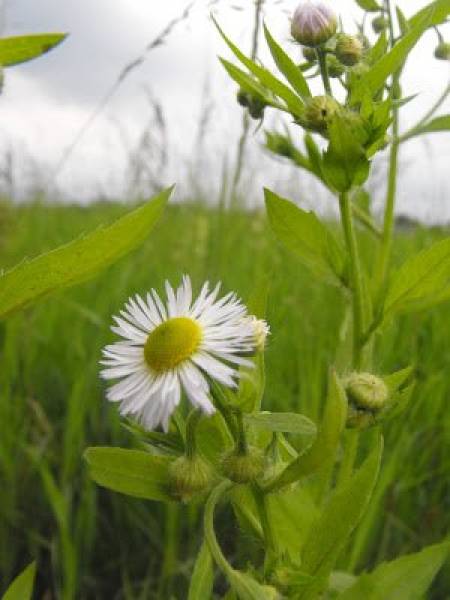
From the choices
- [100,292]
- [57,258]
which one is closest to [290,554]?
[57,258]

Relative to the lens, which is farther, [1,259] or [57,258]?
[1,259]

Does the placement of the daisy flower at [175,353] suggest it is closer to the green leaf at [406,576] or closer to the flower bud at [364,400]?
the flower bud at [364,400]

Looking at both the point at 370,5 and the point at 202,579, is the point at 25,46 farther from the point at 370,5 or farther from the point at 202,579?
the point at 370,5

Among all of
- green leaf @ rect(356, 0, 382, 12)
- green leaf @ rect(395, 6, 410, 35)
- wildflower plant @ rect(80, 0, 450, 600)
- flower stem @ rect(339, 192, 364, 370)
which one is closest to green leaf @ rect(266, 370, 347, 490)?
wildflower plant @ rect(80, 0, 450, 600)

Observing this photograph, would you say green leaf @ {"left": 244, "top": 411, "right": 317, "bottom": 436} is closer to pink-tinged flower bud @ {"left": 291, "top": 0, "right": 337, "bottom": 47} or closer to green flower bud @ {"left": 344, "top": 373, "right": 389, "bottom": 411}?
green flower bud @ {"left": 344, "top": 373, "right": 389, "bottom": 411}

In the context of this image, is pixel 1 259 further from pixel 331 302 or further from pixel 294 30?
pixel 294 30

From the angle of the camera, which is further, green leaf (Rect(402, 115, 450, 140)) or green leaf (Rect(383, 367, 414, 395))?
green leaf (Rect(402, 115, 450, 140))
